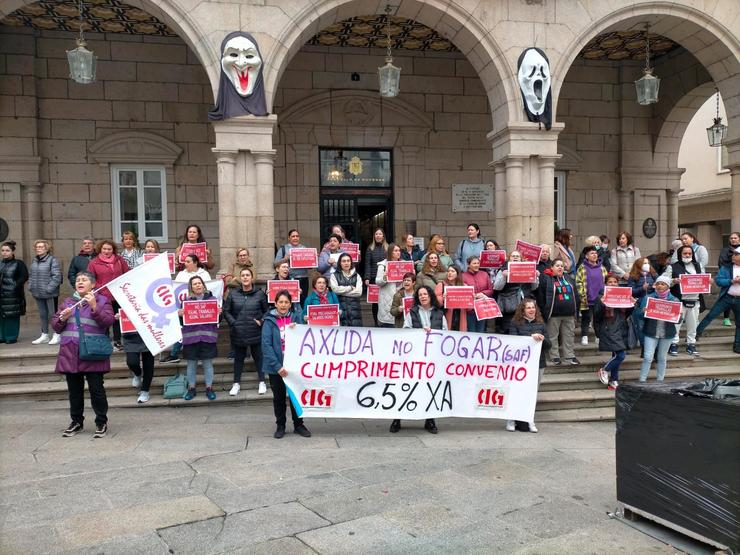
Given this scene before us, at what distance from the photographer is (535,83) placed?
9.91 meters

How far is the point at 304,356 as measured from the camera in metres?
6.64

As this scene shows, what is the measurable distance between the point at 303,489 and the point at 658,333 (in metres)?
5.83

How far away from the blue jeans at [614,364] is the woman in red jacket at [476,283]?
6.41 feet

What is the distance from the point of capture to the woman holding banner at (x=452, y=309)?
7801 millimetres

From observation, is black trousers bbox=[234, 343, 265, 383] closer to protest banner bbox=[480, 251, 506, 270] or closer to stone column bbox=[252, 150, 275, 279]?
stone column bbox=[252, 150, 275, 279]

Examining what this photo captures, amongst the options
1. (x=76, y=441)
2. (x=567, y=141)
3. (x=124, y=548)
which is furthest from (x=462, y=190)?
(x=124, y=548)

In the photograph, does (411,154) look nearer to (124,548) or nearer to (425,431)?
(425,431)

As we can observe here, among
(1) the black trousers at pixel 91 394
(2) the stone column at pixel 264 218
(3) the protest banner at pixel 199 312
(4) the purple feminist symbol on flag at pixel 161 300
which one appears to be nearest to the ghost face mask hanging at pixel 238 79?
(2) the stone column at pixel 264 218

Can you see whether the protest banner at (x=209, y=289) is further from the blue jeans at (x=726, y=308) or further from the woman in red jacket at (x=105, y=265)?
the blue jeans at (x=726, y=308)

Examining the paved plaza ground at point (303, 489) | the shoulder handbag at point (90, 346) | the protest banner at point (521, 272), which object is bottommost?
→ the paved plaza ground at point (303, 489)

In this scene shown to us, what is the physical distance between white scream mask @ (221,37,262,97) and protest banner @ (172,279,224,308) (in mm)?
3030

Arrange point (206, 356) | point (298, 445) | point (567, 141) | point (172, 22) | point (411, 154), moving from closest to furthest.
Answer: point (298, 445), point (206, 356), point (172, 22), point (411, 154), point (567, 141)

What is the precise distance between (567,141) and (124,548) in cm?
1371

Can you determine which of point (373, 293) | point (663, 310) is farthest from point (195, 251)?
point (663, 310)
